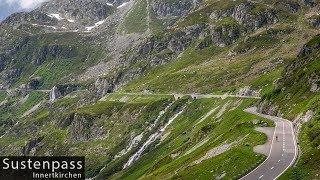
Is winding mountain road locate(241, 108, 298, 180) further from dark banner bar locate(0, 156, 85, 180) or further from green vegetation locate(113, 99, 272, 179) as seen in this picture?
dark banner bar locate(0, 156, 85, 180)

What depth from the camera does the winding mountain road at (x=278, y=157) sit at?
278ft

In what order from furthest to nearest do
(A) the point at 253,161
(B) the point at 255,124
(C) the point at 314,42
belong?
(C) the point at 314,42
(B) the point at 255,124
(A) the point at 253,161

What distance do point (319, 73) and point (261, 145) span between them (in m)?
48.8

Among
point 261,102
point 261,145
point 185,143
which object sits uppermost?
point 261,145

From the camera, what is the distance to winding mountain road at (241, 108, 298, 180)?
84688 mm

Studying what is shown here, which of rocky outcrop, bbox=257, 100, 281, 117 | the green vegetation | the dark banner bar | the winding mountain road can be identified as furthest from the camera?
rocky outcrop, bbox=257, 100, 281, 117

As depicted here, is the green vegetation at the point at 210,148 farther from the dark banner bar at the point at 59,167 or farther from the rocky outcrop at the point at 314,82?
the dark banner bar at the point at 59,167

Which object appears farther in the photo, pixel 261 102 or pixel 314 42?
pixel 314 42

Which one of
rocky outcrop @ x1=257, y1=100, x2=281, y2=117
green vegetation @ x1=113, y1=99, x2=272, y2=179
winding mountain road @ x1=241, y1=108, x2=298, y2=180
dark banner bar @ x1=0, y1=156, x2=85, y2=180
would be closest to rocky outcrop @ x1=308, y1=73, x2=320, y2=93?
rocky outcrop @ x1=257, y1=100, x2=281, y2=117

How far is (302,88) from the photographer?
146000 mm

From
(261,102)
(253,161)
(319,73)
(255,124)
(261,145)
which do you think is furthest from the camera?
(261,102)

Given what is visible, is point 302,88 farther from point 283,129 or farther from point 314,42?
point 314,42

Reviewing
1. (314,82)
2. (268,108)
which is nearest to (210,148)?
(268,108)

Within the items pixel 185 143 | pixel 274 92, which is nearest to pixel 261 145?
pixel 274 92
